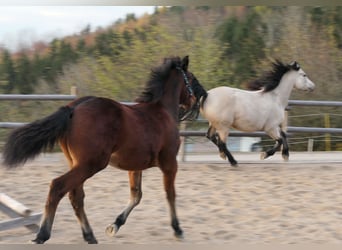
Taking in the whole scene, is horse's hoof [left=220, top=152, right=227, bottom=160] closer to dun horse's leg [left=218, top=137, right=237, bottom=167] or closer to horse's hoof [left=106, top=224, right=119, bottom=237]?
dun horse's leg [left=218, top=137, right=237, bottom=167]

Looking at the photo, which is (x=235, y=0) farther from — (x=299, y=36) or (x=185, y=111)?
(x=299, y=36)

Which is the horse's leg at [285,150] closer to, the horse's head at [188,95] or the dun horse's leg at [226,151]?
the dun horse's leg at [226,151]

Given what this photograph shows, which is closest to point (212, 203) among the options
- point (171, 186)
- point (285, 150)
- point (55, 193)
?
point (171, 186)

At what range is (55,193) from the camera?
4.16 metres

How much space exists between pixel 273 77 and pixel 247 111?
103cm

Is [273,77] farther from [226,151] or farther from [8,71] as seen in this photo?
[8,71]

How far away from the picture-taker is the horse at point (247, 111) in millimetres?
8234

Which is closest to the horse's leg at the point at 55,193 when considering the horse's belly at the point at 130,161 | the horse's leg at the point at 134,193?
the horse's belly at the point at 130,161

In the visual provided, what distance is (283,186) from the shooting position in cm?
706

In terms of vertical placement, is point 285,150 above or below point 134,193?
below

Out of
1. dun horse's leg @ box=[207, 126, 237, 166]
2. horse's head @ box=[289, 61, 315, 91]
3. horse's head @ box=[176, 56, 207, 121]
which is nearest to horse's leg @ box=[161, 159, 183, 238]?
horse's head @ box=[176, 56, 207, 121]

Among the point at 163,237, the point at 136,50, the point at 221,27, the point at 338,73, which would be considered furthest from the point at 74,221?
the point at 221,27

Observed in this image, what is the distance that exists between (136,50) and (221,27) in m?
5.78

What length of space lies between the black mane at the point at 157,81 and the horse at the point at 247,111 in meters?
2.56
